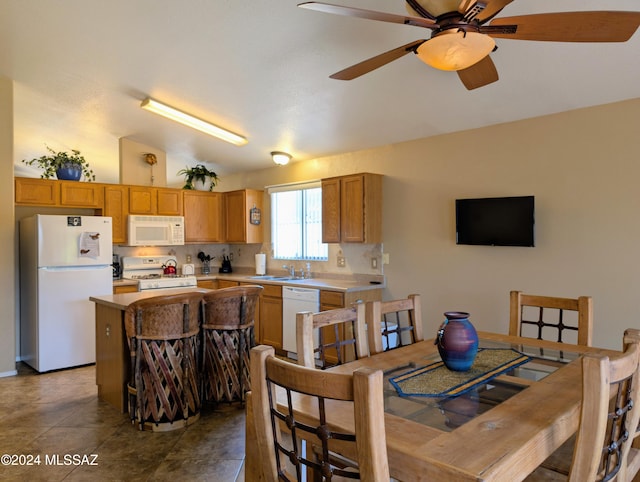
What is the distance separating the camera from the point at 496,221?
364 centimetres

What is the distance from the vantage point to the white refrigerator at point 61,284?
4383mm

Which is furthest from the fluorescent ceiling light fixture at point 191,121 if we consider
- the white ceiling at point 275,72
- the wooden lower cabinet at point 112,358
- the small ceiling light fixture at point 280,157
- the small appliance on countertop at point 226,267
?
the small appliance on countertop at point 226,267

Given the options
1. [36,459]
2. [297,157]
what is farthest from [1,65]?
[36,459]

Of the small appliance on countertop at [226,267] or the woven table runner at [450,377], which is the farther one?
the small appliance on countertop at [226,267]

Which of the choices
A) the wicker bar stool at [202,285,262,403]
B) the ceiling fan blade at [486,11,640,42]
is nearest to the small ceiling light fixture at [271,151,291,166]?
the wicker bar stool at [202,285,262,403]

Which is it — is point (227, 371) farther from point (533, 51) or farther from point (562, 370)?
point (533, 51)

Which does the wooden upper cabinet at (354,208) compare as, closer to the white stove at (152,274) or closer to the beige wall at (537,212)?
the beige wall at (537,212)

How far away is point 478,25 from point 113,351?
3.37 metres

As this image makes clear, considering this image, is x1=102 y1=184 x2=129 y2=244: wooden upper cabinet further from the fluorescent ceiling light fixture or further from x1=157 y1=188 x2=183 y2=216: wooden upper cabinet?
the fluorescent ceiling light fixture

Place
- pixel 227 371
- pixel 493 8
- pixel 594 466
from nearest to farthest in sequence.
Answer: pixel 594 466, pixel 493 8, pixel 227 371

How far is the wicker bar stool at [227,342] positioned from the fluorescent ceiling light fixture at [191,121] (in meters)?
2.17

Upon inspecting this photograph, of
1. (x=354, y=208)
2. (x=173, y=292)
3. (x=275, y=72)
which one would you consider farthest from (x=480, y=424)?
(x=354, y=208)

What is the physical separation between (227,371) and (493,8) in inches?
116

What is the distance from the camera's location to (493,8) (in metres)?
1.68
